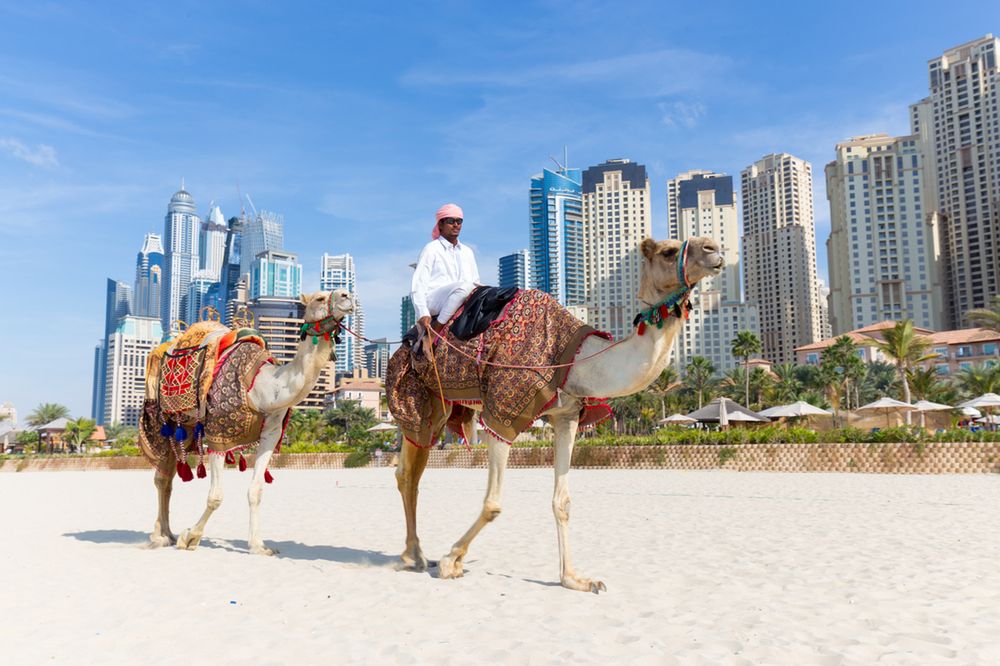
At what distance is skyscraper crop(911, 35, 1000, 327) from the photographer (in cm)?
12106

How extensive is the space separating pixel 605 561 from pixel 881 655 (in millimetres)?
3561

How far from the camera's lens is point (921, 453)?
22016mm

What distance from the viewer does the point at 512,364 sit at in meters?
6.28

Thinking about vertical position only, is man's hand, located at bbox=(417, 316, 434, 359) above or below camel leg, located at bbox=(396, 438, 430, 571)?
above

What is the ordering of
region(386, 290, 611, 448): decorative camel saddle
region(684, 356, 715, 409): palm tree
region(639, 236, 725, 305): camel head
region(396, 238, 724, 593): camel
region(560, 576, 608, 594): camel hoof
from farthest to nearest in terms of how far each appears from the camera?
region(684, 356, 715, 409): palm tree < region(386, 290, 611, 448): decorative camel saddle < region(560, 576, 608, 594): camel hoof < region(396, 238, 724, 593): camel < region(639, 236, 725, 305): camel head

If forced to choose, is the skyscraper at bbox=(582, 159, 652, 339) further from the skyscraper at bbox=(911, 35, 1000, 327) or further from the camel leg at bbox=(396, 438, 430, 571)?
the camel leg at bbox=(396, 438, 430, 571)

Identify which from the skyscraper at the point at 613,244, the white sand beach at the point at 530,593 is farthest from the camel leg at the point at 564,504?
the skyscraper at the point at 613,244

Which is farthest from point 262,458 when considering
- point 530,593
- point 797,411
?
point 797,411

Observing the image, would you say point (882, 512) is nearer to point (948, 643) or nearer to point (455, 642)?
point (948, 643)

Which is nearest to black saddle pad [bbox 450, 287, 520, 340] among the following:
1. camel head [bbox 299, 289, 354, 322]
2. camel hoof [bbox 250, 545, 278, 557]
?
camel head [bbox 299, 289, 354, 322]

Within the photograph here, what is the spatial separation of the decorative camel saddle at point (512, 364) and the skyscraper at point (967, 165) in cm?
13445

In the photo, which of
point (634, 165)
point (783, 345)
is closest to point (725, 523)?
point (783, 345)

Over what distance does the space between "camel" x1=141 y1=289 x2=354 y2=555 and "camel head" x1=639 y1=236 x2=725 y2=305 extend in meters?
3.38

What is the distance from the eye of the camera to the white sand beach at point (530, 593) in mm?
4492
